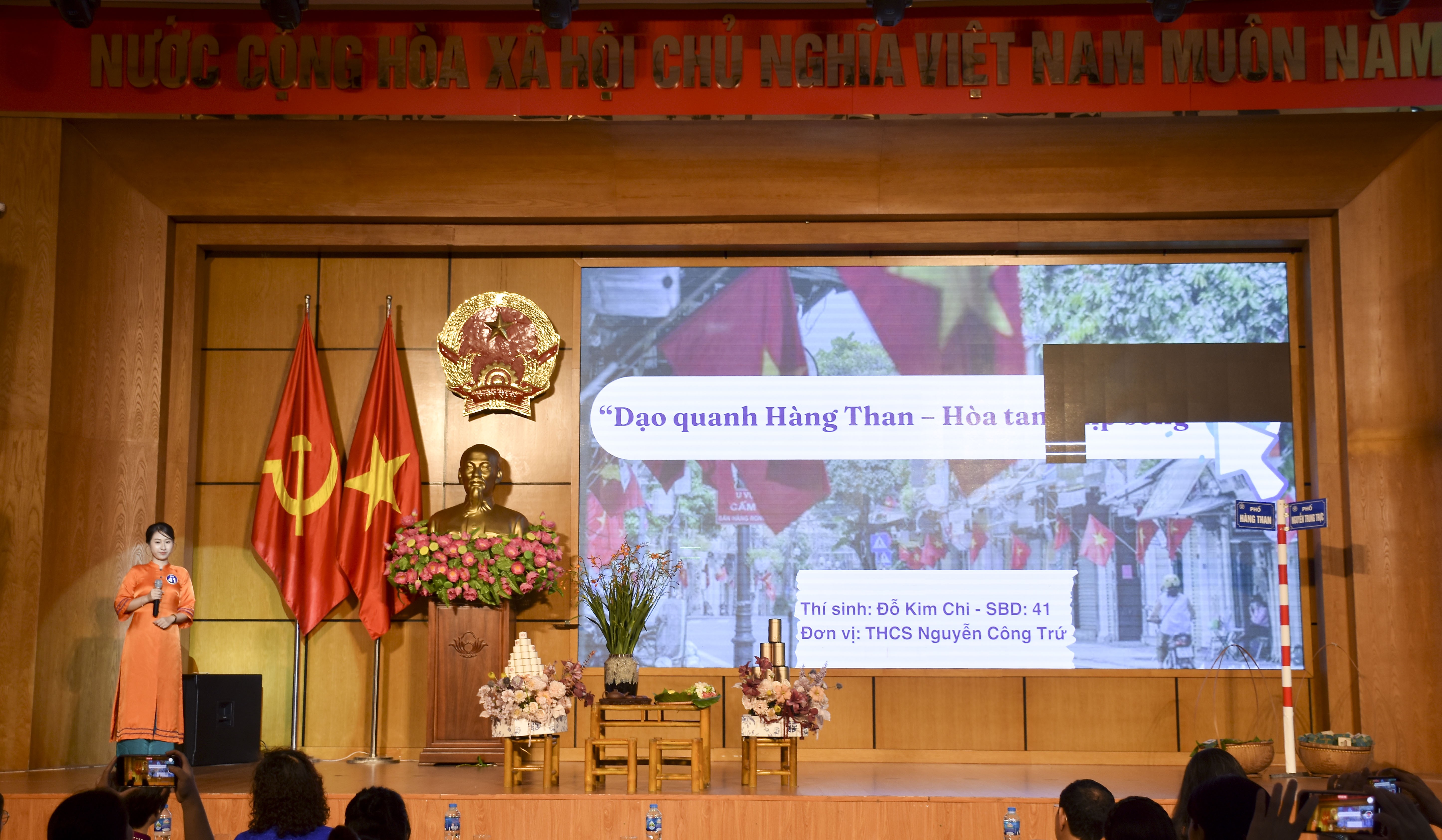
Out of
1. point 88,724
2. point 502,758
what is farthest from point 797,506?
point 88,724

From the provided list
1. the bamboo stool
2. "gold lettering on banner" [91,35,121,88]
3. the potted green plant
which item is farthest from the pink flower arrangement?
"gold lettering on banner" [91,35,121,88]

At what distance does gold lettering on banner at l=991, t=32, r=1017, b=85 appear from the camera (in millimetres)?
6512

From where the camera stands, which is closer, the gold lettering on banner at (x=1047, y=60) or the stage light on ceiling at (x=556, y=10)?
the stage light on ceiling at (x=556, y=10)

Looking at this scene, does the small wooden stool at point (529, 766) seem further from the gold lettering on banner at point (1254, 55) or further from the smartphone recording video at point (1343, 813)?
the gold lettering on banner at point (1254, 55)

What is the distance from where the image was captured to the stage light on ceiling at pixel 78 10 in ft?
18.7

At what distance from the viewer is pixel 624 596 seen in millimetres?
6340

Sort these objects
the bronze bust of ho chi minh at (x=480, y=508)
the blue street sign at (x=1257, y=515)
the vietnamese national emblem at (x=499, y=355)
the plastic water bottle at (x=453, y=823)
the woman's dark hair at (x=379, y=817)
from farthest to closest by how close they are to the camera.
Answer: the vietnamese national emblem at (x=499, y=355) → the bronze bust of ho chi minh at (x=480, y=508) → the blue street sign at (x=1257, y=515) → the plastic water bottle at (x=453, y=823) → the woman's dark hair at (x=379, y=817)

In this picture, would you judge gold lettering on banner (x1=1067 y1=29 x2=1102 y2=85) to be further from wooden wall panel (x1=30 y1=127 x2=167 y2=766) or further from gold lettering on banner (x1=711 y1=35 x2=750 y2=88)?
wooden wall panel (x1=30 y1=127 x2=167 y2=766)

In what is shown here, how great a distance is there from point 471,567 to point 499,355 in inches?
52.4

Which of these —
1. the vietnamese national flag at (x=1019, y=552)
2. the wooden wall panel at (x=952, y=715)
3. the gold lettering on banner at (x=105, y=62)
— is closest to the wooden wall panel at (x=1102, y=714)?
the wooden wall panel at (x=952, y=715)

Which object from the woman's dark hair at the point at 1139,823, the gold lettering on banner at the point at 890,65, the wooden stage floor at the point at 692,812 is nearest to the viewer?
the woman's dark hair at the point at 1139,823

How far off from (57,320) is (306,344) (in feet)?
4.19

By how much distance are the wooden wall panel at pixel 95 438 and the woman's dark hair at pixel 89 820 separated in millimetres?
4743

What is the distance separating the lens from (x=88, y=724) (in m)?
6.57
